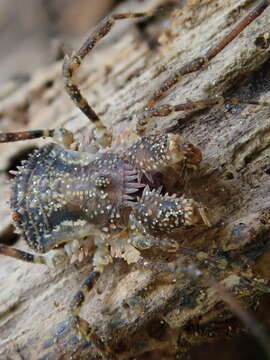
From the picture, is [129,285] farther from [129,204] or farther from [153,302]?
[129,204]

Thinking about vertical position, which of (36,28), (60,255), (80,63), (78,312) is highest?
(36,28)

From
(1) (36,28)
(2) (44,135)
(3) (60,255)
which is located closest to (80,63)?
(2) (44,135)

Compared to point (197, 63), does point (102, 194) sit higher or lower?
lower

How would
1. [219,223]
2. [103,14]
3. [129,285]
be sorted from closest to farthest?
[219,223]
[129,285]
[103,14]

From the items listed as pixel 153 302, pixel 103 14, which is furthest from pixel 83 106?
pixel 103 14

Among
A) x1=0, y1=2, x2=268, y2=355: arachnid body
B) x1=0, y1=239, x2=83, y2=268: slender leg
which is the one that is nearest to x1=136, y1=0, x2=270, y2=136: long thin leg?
x1=0, y1=2, x2=268, y2=355: arachnid body

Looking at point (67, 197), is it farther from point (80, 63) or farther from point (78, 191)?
point (80, 63)
